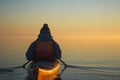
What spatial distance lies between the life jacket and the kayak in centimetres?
58

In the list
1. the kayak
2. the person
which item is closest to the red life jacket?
the person

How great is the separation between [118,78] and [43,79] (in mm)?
8163

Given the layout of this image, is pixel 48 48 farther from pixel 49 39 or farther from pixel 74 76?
pixel 74 76

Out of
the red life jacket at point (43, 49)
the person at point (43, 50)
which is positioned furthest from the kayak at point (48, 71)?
the red life jacket at point (43, 49)

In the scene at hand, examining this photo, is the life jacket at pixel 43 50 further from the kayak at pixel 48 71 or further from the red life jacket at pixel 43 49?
the kayak at pixel 48 71

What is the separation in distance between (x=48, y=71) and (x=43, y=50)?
1.97m

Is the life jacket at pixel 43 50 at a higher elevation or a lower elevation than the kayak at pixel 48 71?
higher

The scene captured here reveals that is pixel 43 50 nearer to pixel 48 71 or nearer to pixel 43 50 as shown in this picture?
pixel 43 50

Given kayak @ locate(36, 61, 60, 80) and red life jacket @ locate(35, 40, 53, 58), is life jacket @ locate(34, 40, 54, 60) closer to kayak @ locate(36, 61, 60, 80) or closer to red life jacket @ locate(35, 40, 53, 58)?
red life jacket @ locate(35, 40, 53, 58)

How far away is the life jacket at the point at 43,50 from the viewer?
22.4 metres

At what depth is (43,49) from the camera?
73.4ft

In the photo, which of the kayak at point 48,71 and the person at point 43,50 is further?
the person at point 43,50

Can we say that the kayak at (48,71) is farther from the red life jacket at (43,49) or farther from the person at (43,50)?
the red life jacket at (43,49)

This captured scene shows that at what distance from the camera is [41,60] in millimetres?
22422
